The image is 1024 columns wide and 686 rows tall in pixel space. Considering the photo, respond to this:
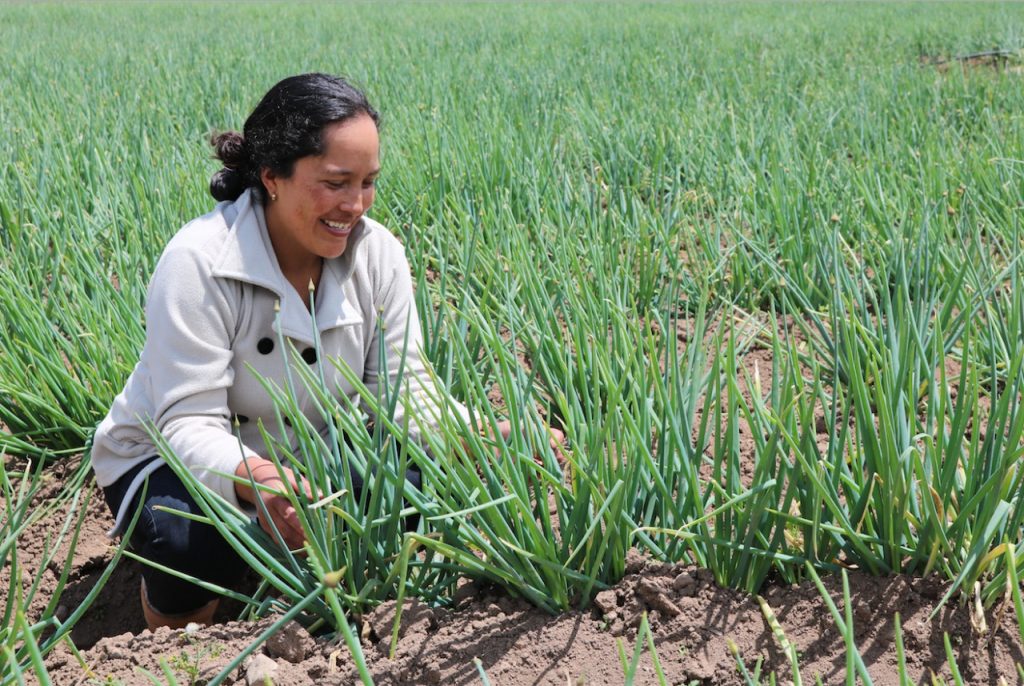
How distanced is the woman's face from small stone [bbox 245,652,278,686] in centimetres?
73

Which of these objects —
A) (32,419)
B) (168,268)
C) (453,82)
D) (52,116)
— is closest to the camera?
(168,268)

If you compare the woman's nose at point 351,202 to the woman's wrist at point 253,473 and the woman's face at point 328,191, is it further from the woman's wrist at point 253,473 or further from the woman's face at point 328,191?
the woman's wrist at point 253,473

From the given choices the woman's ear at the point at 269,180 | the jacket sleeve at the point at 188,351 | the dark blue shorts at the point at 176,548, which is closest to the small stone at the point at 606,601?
the dark blue shorts at the point at 176,548

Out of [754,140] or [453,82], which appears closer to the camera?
[754,140]

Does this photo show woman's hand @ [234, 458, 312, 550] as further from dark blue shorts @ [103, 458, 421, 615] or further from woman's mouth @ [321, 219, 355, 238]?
woman's mouth @ [321, 219, 355, 238]

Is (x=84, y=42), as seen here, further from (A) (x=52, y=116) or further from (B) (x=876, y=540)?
(B) (x=876, y=540)

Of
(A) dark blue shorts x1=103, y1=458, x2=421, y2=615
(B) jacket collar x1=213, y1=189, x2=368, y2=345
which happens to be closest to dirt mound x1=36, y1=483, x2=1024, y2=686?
(A) dark blue shorts x1=103, y1=458, x2=421, y2=615

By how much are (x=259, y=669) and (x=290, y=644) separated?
0.08 meters

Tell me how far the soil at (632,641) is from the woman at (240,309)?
34 centimetres

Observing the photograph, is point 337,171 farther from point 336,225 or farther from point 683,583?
point 683,583

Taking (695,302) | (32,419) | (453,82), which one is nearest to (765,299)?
(695,302)

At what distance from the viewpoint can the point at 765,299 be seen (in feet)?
9.06

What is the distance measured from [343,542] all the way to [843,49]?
25.4 feet

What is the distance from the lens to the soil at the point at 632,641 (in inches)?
47.2
